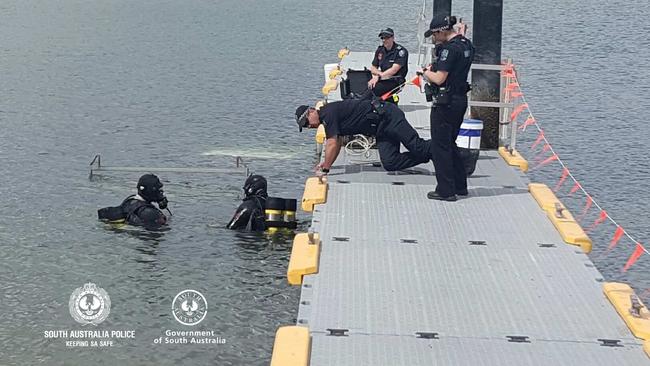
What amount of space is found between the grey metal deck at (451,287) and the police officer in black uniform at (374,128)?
22.5 inches

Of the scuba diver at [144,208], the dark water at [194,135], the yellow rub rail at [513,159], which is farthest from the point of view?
the scuba diver at [144,208]

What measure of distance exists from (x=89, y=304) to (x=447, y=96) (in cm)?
480

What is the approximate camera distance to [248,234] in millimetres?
14828

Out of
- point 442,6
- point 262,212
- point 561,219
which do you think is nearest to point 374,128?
point 262,212

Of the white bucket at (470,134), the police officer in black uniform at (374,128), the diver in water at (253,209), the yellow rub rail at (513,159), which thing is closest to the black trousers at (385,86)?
the yellow rub rail at (513,159)

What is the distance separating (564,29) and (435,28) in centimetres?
2870

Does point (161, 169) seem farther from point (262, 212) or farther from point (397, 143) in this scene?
point (397, 143)

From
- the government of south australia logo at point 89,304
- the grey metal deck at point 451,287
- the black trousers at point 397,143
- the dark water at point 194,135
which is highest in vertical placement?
the black trousers at point 397,143

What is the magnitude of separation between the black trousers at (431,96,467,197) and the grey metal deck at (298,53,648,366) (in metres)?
0.27

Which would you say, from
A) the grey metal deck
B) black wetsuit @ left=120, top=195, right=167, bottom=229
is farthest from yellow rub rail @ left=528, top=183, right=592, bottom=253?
black wetsuit @ left=120, top=195, right=167, bottom=229

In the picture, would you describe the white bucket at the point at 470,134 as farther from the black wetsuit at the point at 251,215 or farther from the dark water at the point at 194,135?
the black wetsuit at the point at 251,215

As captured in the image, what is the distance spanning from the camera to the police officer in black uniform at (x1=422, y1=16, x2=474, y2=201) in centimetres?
1164

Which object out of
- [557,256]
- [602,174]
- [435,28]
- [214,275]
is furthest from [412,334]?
[602,174]

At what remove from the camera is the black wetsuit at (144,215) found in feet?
48.8
